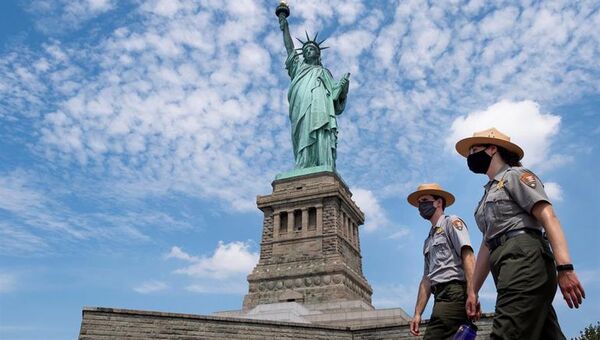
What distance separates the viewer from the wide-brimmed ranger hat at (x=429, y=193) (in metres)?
5.68

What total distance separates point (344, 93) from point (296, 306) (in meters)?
15.4

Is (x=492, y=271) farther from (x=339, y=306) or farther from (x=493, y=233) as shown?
(x=339, y=306)

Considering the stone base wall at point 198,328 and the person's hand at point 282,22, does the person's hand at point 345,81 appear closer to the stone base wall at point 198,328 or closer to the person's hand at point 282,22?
the person's hand at point 282,22

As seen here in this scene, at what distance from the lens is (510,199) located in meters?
3.86

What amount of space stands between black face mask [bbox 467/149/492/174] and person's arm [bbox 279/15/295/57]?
3242 centimetres

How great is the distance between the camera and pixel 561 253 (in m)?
3.37

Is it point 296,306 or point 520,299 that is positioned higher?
point 296,306

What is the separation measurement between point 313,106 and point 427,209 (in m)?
26.7

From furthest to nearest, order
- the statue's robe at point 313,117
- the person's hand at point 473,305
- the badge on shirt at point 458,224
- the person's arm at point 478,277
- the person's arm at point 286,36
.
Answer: the person's arm at point 286,36, the statue's robe at point 313,117, the badge on shirt at point 458,224, the person's hand at point 473,305, the person's arm at point 478,277

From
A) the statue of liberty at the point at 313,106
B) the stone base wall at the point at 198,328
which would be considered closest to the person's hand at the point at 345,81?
the statue of liberty at the point at 313,106

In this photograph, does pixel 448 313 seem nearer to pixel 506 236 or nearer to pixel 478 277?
pixel 478 277

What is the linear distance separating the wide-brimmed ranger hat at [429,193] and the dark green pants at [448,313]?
104cm

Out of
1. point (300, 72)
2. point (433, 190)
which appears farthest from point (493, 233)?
point (300, 72)

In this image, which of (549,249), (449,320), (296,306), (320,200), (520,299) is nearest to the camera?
(520,299)
